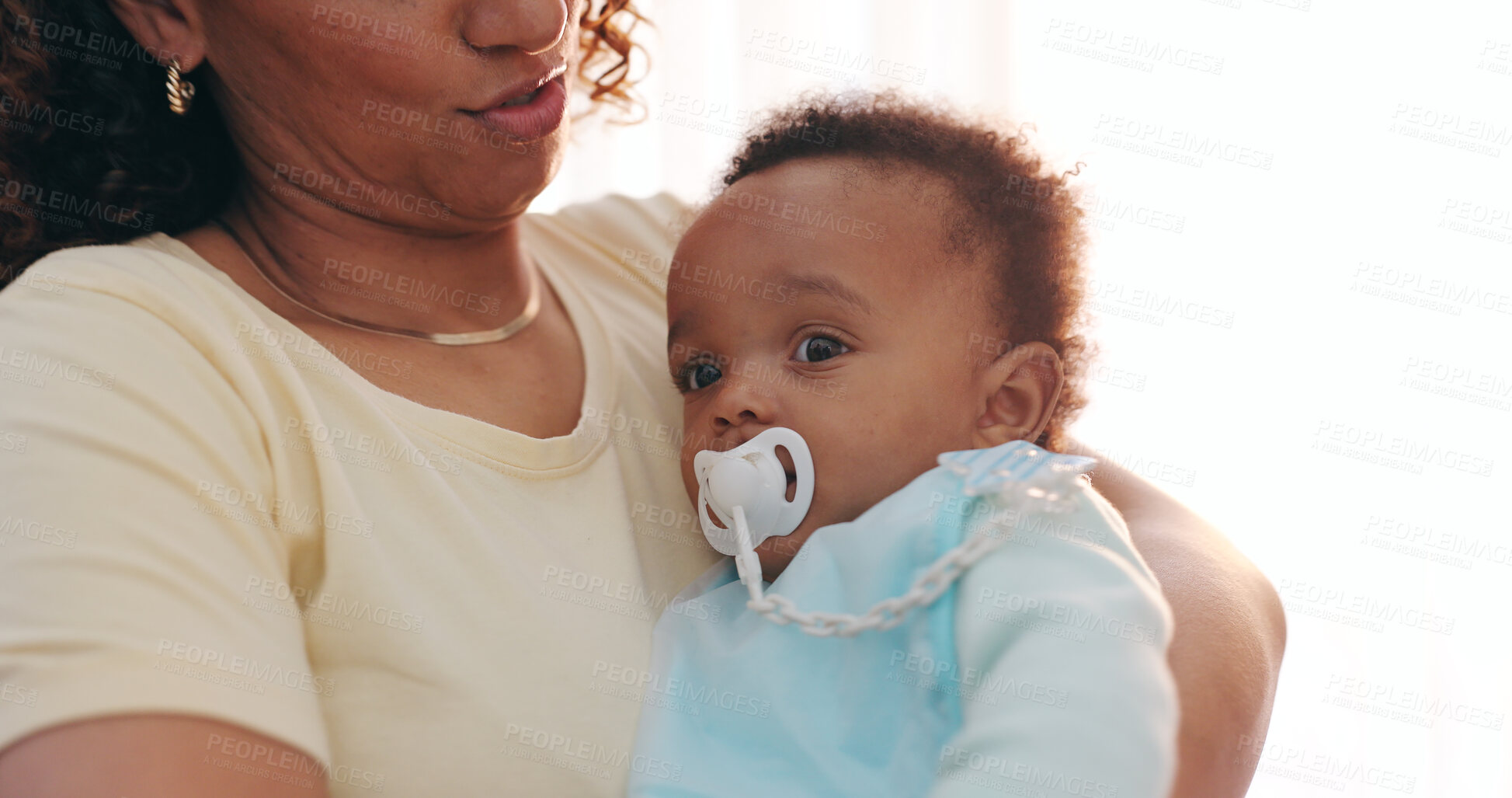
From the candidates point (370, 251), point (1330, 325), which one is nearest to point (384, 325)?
point (370, 251)

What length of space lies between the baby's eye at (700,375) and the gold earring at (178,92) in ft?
2.01

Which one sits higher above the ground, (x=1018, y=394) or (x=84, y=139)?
(x=84, y=139)

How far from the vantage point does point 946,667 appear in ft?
2.89

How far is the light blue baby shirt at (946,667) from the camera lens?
74cm

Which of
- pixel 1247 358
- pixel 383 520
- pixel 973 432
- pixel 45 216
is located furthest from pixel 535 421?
pixel 1247 358

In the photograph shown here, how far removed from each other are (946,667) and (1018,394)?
37cm

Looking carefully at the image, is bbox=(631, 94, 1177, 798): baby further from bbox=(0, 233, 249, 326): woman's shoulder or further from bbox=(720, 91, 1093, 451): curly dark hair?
bbox=(0, 233, 249, 326): woman's shoulder

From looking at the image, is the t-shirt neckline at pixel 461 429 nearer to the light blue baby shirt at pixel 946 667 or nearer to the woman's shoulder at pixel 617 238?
the light blue baby shirt at pixel 946 667

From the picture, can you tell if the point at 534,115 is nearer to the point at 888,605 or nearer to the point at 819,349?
the point at 819,349

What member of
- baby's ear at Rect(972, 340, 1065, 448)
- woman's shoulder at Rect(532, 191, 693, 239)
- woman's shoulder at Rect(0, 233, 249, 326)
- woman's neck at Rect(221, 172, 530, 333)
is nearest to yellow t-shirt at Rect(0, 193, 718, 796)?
woman's shoulder at Rect(0, 233, 249, 326)

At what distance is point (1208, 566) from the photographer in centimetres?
110

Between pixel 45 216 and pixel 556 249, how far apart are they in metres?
0.59

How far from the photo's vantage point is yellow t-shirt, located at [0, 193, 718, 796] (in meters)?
0.72

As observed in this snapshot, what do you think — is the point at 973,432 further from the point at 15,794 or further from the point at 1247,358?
the point at 1247,358
